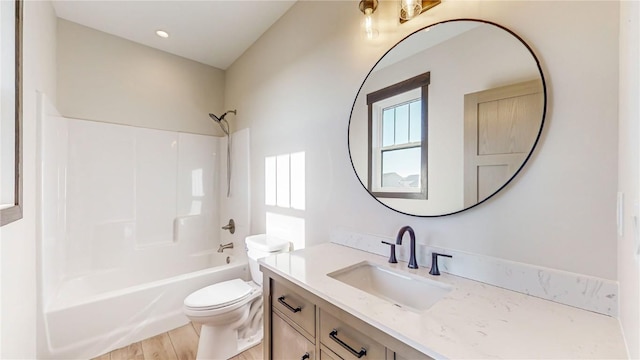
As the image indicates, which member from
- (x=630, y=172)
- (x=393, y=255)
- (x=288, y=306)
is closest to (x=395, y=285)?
(x=393, y=255)

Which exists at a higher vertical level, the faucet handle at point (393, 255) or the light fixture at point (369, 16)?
the light fixture at point (369, 16)

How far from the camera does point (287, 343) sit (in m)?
1.15

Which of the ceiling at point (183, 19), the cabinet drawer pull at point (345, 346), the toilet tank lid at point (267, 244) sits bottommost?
the cabinet drawer pull at point (345, 346)

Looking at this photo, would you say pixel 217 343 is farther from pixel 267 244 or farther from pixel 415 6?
pixel 415 6

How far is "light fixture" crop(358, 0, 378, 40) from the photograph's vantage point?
1.39 metres

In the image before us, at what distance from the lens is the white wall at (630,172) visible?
0.53 meters

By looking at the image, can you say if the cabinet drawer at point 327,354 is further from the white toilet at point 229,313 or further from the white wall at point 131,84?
the white wall at point 131,84

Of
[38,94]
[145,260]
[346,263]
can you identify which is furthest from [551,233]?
[145,260]

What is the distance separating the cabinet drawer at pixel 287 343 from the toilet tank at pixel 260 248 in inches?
27.9

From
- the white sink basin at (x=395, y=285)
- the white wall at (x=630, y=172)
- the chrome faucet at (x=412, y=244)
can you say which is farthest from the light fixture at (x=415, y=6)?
the white sink basin at (x=395, y=285)

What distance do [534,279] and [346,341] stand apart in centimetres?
71

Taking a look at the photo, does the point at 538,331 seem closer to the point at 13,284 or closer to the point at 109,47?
the point at 13,284

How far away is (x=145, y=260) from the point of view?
8.61 ft

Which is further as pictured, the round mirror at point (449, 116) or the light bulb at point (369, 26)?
the light bulb at point (369, 26)
